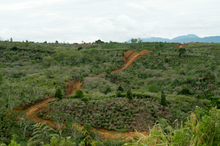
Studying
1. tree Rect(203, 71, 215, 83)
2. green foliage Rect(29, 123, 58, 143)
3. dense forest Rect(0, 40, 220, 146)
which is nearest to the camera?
dense forest Rect(0, 40, 220, 146)

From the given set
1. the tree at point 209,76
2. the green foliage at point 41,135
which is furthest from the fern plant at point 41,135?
the tree at point 209,76

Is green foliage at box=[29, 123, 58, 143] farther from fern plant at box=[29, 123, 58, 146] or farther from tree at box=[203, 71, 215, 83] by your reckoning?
tree at box=[203, 71, 215, 83]

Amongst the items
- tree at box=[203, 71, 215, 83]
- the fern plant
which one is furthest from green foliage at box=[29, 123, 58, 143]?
tree at box=[203, 71, 215, 83]

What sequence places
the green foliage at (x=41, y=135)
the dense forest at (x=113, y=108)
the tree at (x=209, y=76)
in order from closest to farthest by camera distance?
the dense forest at (x=113, y=108), the green foliage at (x=41, y=135), the tree at (x=209, y=76)

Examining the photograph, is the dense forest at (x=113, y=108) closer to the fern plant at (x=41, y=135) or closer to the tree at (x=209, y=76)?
the fern plant at (x=41, y=135)

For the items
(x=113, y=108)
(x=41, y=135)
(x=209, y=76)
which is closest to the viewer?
(x=41, y=135)

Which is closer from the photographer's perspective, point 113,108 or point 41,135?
point 41,135

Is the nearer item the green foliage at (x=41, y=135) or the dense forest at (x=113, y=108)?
the dense forest at (x=113, y=108)

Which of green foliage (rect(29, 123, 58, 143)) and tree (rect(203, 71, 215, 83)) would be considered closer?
green foliage (rect(29, 123, 58, 143))

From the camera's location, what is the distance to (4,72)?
95.5 ft

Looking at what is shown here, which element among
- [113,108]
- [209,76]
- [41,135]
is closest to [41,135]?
[41,135]

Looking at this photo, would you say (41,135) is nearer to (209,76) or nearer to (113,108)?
(113,108)

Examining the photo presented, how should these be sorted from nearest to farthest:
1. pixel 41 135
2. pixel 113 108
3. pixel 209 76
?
pixel 41 135
pixel 113 108
pixel 209 76

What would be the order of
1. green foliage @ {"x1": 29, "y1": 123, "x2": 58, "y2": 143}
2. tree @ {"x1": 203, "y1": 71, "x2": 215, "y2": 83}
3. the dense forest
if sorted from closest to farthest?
1. the dense forest
2. green foliage @ {"x1": 29, "y1": 123, "x2": 58, "y2": 143}
3. tree @ {"x1": 203, "y1": 71, "x2": 215, "y2": 83}
